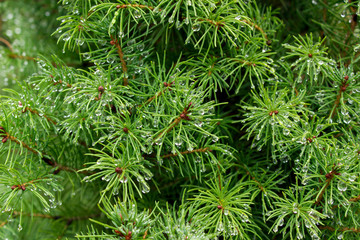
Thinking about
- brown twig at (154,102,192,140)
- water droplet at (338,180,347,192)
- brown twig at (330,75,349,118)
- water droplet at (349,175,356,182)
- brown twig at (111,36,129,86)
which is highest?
brown twig at (111,36,129,86)

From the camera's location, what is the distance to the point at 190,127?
577mm

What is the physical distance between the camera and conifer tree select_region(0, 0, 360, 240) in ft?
1.86

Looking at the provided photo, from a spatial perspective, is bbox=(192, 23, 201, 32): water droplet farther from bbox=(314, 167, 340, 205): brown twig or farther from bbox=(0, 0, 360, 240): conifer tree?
bbox=(314, 167, 340, 205): brown twig

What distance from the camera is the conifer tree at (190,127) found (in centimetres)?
57

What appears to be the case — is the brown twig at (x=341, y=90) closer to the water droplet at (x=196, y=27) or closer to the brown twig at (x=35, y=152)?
the water droplet at (x=196, y=27)

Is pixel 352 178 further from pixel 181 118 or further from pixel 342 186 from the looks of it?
pixel 181 118

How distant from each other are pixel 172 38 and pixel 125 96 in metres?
0.20

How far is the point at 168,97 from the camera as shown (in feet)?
1.99

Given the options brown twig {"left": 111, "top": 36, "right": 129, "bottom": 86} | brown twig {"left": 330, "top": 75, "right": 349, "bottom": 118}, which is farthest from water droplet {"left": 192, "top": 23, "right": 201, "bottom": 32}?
brown twig {"left": 330, "top": 75, "right": 349, "bottom": 118}

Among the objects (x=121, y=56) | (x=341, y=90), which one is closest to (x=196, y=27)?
(x=121, y=56)

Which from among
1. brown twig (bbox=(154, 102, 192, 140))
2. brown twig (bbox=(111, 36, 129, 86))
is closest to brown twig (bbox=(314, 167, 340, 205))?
brown twig (bbox=(154, 102, 192, 140))

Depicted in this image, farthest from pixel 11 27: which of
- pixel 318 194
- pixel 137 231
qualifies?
pixel 318 194

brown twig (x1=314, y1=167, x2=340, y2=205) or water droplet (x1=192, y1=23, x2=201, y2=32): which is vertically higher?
water droplet (x1=192, y1=23, x2=201, y2=32)

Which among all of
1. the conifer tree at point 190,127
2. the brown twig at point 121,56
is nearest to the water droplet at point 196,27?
the conifer tree at point 190,127
